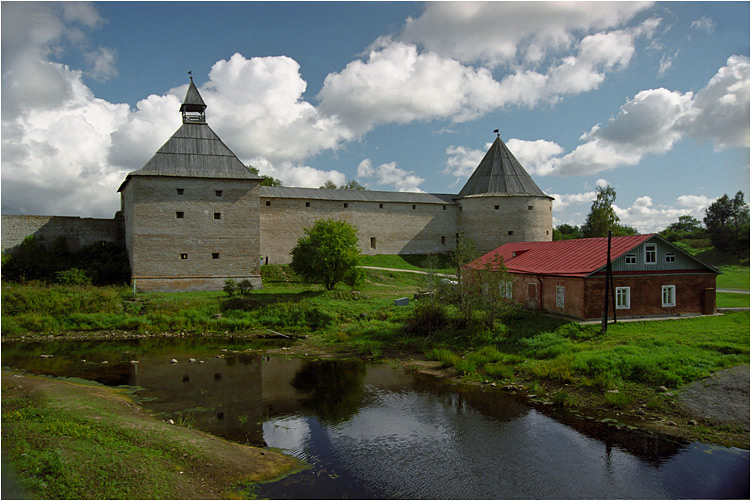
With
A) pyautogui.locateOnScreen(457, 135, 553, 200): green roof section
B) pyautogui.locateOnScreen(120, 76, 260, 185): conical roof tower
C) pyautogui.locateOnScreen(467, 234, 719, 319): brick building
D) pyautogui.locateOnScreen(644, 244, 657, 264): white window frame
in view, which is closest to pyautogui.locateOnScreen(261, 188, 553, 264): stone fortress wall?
pyautogui.locateOnScreen(457, 135, 553, 200): green roof section

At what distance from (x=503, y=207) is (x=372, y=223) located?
8.81 meters

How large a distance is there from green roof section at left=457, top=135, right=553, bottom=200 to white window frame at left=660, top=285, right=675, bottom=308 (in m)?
18.8

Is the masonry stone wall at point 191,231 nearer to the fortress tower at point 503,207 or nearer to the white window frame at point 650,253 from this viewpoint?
the fortress tower at point 503,207

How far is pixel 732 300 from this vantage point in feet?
53.9

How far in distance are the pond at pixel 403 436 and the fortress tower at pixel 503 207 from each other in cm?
2129

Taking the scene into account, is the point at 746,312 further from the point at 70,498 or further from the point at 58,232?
the point at 58,232

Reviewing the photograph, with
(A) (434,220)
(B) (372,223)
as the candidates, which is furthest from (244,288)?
(A) (434,220)

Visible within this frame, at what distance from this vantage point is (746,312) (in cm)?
1379

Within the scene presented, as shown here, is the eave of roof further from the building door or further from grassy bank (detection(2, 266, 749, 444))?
grassy bank (detection(2, 266, 749, 444))

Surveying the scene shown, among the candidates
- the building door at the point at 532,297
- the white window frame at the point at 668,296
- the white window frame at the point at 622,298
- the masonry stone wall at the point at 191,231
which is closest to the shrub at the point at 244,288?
the masonry stone wall at the point at 191,231

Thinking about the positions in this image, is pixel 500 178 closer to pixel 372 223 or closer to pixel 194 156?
pixel 372 223

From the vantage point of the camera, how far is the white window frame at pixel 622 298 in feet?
44.3

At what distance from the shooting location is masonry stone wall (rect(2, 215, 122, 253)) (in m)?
22.8

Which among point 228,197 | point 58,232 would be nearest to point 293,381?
point 228,197
